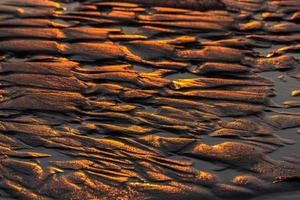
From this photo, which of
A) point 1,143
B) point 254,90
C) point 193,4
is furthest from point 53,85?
point 193,4

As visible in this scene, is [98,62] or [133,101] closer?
[133,101]

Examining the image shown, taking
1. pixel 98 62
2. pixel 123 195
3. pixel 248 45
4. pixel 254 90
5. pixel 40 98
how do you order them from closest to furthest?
pixel 123 195, pixel 40 98, pixel 254 90, pixel 98 62, pixel 248 45

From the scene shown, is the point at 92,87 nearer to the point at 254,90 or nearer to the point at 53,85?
the point at 53,85

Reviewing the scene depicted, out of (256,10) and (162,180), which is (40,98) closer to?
(162,180)

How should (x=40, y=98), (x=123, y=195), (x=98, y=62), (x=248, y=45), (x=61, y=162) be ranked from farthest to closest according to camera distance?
(x=248, y=45) < (x=98, y=62) < (x=40, y=98) < (x=61, y=162) < (x=123, y=195)

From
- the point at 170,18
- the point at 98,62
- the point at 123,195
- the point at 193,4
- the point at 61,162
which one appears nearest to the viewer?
the point at 123,195

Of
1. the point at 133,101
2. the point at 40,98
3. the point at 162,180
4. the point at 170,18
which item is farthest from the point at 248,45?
the point at 162,180
